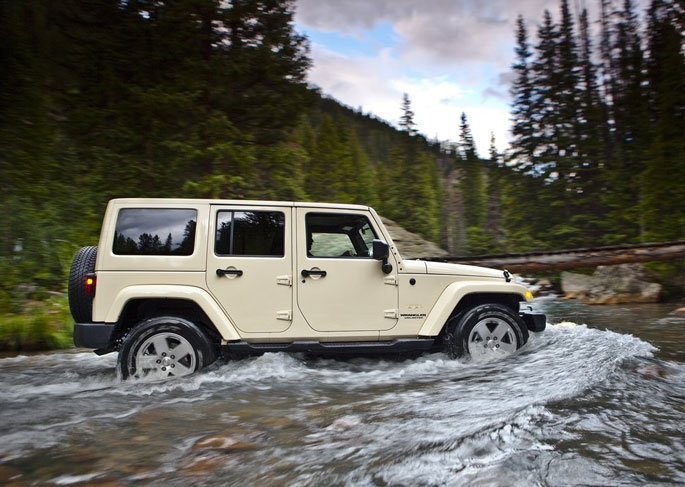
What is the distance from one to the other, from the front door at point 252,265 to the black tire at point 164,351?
425 mm

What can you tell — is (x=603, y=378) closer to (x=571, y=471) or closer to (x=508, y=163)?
(x=571, y=471)

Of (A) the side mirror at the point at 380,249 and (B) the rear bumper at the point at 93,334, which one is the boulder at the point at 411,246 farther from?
(B) the rear bumper at the point at 93,334

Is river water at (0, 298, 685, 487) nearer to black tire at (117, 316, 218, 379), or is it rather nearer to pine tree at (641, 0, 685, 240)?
black tire at (117, 316, 218, 379)

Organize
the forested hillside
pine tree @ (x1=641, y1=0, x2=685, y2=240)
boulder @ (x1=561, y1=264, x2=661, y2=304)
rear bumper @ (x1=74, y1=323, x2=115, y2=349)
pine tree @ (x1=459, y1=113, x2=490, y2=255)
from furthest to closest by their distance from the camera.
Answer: pine tree @ (x1=459, y1=113, x2=490, y2=255)
pine tree @ (x1=641, y1=0, x2=685, y2=240)
boulder @ (x1=561, y1=264, x2=661, y2=304)
the forested hillside
rear bumper @ (x1=74, y1=323, x2=115, y2=349)

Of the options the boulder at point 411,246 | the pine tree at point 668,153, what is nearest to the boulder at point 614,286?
the pine tree at point 668,153

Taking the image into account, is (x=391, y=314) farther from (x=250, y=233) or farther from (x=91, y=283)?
(x=91, y=283)

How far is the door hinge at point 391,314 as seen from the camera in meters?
5.38

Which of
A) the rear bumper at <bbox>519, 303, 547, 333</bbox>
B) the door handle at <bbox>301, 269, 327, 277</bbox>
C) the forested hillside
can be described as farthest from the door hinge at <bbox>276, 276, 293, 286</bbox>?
the forested hillside

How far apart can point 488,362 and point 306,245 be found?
244cm

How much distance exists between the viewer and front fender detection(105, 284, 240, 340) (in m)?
4.84

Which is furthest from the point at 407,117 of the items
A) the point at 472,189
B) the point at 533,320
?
the point at 533,320

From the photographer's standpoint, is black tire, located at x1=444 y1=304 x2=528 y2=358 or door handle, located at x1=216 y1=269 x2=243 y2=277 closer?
door handle, located at x1=216 y1=269 x2=243 y2=277

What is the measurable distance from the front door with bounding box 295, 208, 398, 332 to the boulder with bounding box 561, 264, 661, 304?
1190 cm

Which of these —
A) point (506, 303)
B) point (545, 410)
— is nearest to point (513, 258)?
point (506, 303)
